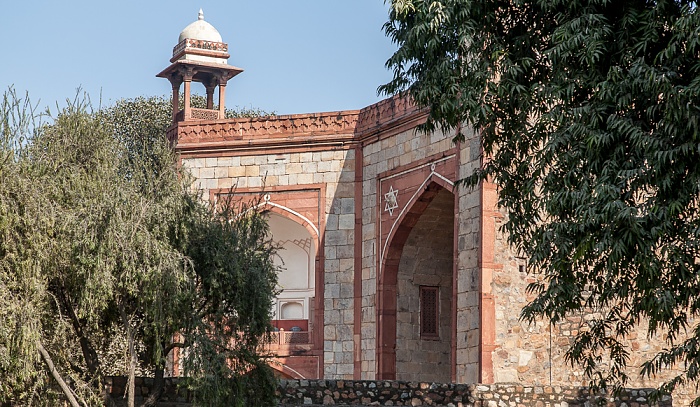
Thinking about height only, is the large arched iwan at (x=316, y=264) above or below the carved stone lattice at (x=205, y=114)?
below

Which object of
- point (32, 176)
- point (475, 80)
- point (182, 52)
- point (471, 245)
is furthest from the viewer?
point (182, 52)

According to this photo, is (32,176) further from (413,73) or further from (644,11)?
(644,11)

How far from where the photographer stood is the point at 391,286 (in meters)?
17.2

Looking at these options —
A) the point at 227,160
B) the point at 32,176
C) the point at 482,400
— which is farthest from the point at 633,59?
the point at 227,160

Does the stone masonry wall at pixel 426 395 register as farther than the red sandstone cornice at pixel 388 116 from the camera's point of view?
No

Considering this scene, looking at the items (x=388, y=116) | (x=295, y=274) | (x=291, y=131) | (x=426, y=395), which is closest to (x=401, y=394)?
(x=426, y=395)

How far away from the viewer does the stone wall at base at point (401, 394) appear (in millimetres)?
11547

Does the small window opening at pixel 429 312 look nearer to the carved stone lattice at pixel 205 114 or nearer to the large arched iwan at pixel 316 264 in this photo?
the large arched iwan at pixel 316 264

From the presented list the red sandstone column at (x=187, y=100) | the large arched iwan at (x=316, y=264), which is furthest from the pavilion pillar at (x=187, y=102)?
the large arched iwan at (x=316, y=264)

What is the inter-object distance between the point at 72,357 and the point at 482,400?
4346mm

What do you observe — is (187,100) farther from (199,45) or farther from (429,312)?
(429,312)

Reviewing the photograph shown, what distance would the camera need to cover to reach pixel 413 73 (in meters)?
9.90

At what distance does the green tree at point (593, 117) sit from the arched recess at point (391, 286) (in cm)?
696

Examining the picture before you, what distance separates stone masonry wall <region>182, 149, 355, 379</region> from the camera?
58.4ft
